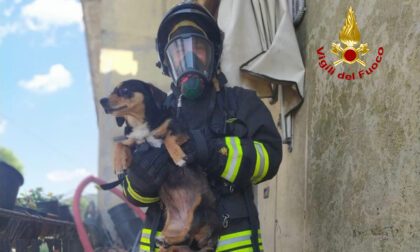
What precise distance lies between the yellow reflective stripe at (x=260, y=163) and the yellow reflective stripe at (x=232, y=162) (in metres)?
0.09

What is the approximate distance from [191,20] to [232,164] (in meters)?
0.94

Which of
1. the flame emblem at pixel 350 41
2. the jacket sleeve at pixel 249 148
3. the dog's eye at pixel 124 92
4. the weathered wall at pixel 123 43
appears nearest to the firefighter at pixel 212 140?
the jacket sleeve at pixel 249 148

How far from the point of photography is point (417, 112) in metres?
1.63

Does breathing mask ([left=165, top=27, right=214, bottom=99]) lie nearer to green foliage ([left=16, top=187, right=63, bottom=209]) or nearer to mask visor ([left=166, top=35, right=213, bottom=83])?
mask visor ([left=166, top=35, right=213, bottom=83])

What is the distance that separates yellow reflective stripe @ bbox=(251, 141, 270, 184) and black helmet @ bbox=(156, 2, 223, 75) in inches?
23.8

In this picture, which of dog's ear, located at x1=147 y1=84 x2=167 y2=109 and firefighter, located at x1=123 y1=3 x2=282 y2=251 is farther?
dog's ear, located at x1=147 y1=84 x2=167 y2=109

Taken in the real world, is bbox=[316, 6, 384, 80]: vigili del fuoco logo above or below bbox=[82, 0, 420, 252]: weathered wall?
above

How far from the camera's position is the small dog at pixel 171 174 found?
68.7 inches

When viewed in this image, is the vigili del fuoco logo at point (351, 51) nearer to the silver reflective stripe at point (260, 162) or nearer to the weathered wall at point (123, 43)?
the silver reflective stripe at point (260, 162)

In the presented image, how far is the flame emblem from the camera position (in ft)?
7.02

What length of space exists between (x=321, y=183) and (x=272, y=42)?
108cm

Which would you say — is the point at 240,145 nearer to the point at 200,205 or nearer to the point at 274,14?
the point at 200,205

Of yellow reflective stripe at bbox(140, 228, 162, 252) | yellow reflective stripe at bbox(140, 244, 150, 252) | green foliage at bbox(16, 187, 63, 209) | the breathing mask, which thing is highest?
the breathing mask

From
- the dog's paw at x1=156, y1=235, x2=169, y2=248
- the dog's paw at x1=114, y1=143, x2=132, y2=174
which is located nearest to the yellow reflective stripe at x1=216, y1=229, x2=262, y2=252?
the dog's paw at x1=156, y1=235, x2=169, y2=248
